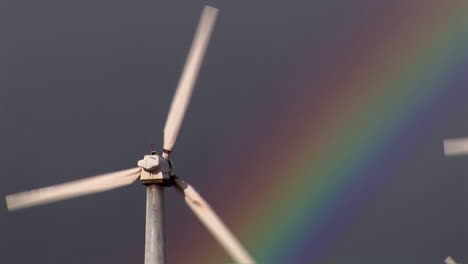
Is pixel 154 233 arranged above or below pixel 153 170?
below

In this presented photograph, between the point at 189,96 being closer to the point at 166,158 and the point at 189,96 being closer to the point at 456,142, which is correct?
the point at 166,158

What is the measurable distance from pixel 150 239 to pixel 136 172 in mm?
2428

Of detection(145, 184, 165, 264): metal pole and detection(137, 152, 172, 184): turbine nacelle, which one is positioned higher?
detection(137, 152, 172, 184): turbine nacelle

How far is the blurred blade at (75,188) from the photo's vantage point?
2552 centimetres

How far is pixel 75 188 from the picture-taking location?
25922 millimetres

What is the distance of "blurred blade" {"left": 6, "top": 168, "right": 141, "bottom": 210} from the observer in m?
25.5

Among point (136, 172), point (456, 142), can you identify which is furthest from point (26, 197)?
point (456, 142)

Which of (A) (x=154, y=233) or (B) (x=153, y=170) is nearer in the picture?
(A) (x=154, y=233)

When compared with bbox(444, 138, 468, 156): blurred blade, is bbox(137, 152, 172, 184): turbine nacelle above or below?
above

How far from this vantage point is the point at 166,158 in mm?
26484

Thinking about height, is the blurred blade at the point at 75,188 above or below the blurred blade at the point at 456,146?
above

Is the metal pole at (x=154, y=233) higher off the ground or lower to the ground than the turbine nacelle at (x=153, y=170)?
lower

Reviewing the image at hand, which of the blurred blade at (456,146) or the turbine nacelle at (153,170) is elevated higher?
the turbine nacelle at (153,170)

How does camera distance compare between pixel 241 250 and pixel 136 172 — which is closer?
pixel 241 250
